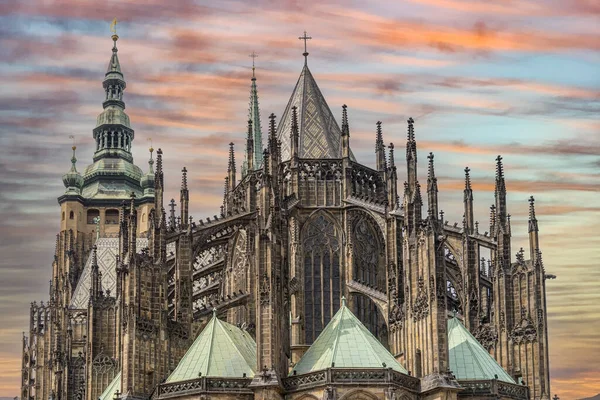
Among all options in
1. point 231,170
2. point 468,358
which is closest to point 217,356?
point 468,358

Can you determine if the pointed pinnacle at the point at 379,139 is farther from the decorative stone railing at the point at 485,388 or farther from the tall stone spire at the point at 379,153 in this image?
the decorative stone railing at the point at 485,388

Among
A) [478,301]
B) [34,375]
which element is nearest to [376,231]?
[478,301]

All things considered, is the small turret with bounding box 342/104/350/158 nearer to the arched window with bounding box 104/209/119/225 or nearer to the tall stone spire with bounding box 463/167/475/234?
the tall stone spire with bounding box 463/167/475/234

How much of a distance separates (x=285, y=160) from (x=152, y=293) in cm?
1545

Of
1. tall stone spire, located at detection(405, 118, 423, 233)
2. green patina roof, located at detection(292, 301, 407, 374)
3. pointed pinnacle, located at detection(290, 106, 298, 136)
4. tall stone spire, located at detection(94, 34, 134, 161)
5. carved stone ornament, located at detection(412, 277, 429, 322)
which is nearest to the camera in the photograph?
green patina roof, located at detection(292, 301, 407, 374)

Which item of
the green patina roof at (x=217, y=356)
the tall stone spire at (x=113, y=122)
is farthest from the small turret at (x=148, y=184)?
the green patina roof at (x=217, y=356)

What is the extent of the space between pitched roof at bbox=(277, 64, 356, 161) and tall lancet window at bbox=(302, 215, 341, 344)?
448 centimetres

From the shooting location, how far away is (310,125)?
80562 mm

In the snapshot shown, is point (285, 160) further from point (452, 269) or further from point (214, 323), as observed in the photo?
point (214, 323)

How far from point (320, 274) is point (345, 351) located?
45.2 feet

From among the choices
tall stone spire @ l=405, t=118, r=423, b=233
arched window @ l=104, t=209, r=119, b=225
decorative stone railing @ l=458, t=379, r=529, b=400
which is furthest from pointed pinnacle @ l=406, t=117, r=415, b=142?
arched window @ l=104, t=209, r=119, b=225

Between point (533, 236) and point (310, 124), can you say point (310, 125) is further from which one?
point (533, 236)

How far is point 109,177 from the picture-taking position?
437ft

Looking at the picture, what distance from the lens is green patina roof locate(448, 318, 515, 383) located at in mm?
64438
